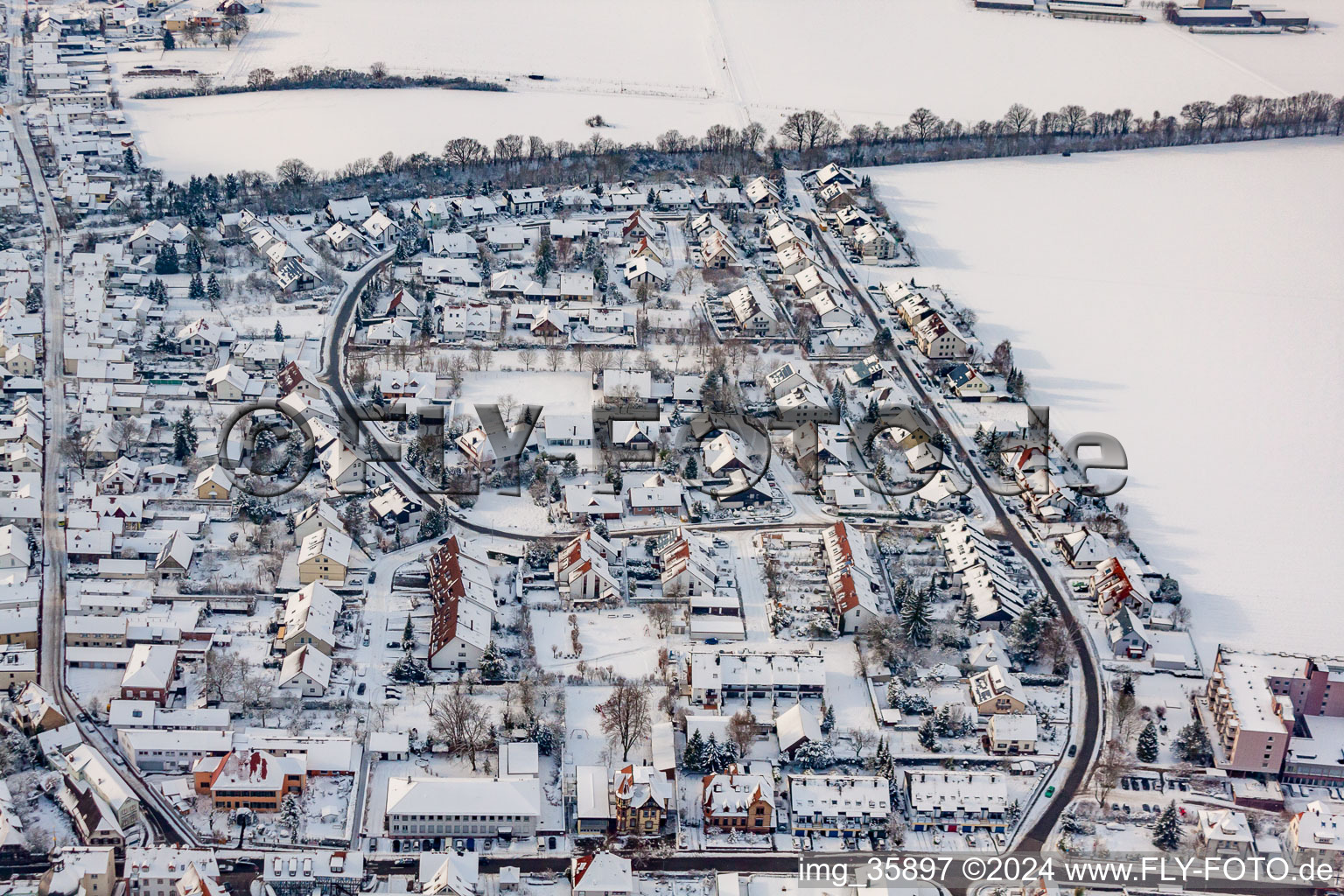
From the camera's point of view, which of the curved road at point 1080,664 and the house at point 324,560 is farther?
the house at point 324,560

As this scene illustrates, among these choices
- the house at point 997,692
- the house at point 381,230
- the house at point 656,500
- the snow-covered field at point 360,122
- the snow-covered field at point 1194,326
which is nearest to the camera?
the house at point 997,692

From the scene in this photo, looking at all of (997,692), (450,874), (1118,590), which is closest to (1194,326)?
(1118,590)

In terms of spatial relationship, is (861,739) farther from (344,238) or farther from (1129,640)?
(344,238)

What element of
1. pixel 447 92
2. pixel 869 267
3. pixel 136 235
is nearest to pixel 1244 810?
pixel 869 267

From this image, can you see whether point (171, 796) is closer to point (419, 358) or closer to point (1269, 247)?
point (419, 358)

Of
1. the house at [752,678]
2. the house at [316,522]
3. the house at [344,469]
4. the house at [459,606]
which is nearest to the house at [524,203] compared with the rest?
the house at [344,469]

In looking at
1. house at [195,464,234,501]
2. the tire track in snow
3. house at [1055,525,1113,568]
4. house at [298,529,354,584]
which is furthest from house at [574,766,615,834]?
the tire track in snow

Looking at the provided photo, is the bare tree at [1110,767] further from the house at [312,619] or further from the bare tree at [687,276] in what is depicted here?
the bare tree at [687,276]

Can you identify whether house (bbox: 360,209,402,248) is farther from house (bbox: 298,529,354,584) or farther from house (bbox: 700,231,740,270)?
house (bbox: 298,529,354,584)
